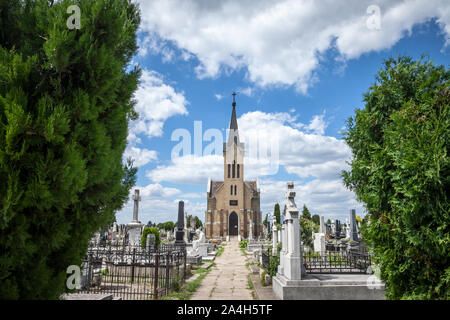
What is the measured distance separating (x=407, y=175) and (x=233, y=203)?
4526 centimetres

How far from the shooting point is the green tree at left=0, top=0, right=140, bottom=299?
94.7 inches

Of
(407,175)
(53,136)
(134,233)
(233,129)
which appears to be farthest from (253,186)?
(53,136)

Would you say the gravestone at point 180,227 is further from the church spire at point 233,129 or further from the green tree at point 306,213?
the church spire at point 233,129

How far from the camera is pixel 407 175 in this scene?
3523mm

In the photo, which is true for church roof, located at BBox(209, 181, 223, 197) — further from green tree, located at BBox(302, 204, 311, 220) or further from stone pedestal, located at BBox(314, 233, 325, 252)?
stone pedestal, located at BBox(314, 233, 325, 252)

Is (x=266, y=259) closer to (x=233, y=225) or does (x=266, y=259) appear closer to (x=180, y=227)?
(x=180, y=227)

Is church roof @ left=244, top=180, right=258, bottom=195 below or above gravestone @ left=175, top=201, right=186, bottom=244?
above

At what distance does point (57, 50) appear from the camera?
8.71ft

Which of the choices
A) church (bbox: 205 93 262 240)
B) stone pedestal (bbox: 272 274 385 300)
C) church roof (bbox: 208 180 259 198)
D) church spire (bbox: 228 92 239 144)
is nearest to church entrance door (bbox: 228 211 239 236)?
church (bbox: 205 93 262 240)

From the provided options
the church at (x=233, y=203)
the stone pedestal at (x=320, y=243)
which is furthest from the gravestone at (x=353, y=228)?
the church at (x=233, y=203)

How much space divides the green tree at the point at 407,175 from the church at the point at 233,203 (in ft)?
139

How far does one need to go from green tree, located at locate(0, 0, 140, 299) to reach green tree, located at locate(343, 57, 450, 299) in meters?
3.60

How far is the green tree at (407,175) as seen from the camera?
3.31 m
